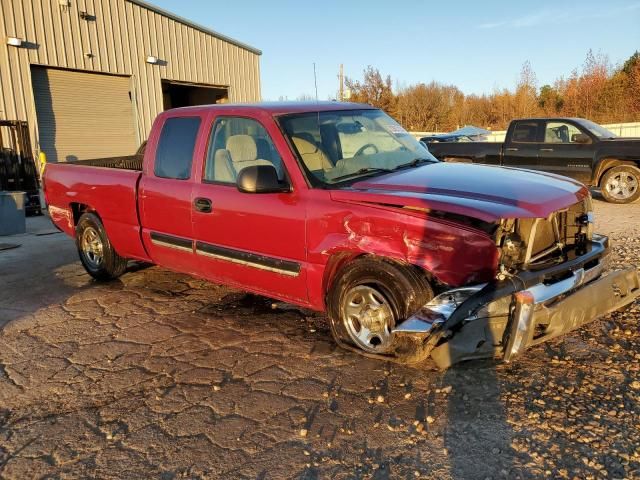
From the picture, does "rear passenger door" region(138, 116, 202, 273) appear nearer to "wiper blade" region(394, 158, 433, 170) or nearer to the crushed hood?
the crushed hood

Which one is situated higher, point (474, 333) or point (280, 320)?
point (474, 333)

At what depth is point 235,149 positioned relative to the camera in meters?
4.60

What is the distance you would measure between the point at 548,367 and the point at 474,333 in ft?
2.58

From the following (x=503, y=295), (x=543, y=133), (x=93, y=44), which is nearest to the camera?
(x=503, y=295)

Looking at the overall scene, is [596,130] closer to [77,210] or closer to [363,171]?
[363,171]

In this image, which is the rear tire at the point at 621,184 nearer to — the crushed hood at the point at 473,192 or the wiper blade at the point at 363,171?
the crushed hood at the point at 473,192

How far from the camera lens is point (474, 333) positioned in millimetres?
3217

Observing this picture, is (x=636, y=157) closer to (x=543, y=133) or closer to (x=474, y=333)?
(x=543, y=133)

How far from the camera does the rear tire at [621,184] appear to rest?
34.5 feet

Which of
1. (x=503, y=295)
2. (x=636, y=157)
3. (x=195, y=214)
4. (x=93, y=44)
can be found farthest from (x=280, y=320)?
(x=93, y=44)

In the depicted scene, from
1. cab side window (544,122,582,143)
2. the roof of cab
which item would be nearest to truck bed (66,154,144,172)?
the roof of cab

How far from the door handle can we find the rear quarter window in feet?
0.99

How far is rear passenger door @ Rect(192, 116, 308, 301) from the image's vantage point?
4.07 metres

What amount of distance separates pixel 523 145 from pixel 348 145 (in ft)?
27.4
